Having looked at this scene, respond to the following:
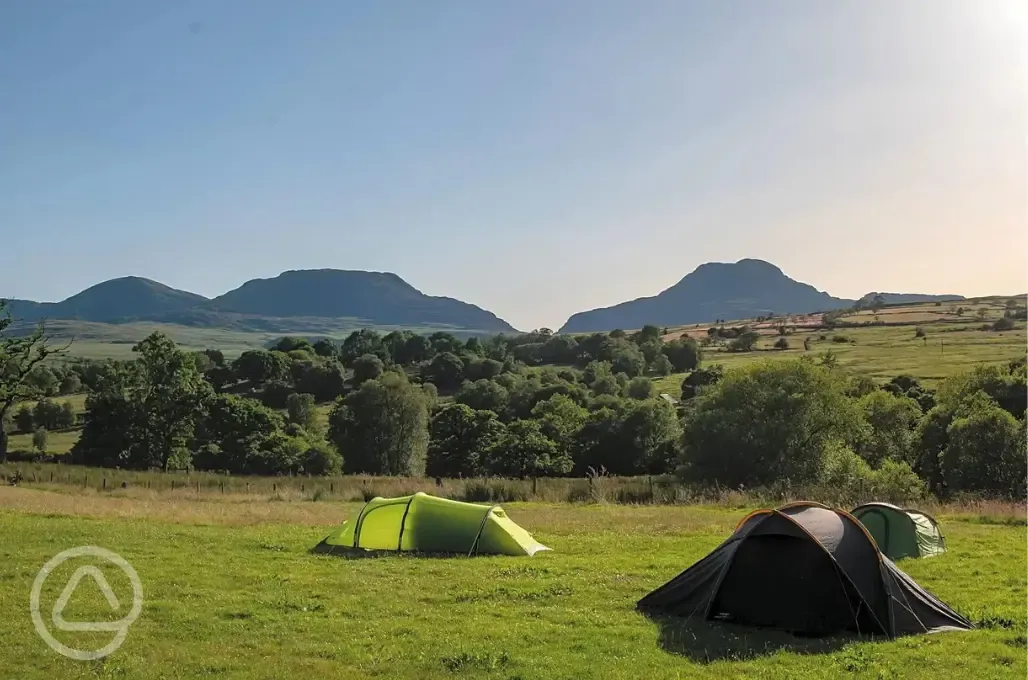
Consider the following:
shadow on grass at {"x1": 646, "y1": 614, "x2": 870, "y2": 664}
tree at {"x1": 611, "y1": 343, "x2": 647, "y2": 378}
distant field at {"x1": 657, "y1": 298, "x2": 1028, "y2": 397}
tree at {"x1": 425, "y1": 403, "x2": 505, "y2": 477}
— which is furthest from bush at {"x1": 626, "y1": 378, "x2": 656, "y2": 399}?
shadow on grass at {"x1": 646, "y1": 614, "x2": 870, "y2": 664}

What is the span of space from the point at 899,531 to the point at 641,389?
289 ft

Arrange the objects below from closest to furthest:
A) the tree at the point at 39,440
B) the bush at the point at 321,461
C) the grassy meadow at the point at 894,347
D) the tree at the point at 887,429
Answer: the tree at the point at 887,429, the bush at the point at 321,461, the tree at the point at 39,440, the grassy meadow at the point at 894,347

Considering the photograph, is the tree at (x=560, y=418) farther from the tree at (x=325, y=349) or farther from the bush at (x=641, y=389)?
the tree at (x=325, y=349)

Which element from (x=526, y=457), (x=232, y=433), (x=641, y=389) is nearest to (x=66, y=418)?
(x=232, y=433)

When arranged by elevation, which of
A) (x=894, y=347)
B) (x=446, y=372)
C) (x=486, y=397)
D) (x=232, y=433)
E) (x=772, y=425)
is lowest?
(x=232, y=433)

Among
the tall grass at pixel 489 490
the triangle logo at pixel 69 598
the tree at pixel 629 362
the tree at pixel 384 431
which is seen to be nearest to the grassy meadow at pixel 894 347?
the tree at pixel 629 362

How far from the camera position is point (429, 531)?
2072 centimetres

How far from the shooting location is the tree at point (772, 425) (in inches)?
1816

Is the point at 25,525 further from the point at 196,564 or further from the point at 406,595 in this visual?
the point at 406,595

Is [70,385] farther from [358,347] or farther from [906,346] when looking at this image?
[906,346]

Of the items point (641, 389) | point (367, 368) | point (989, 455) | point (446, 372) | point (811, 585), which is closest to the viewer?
point (811, 585)

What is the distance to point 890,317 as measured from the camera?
165750 millimetres

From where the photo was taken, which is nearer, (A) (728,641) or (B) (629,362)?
(A) (728,641)

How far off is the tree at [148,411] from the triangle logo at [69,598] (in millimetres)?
67238
